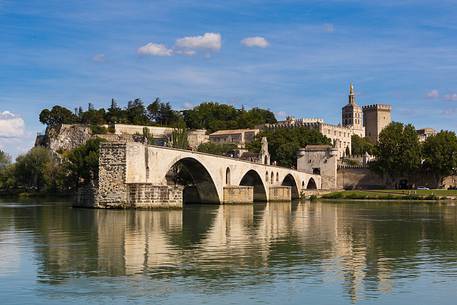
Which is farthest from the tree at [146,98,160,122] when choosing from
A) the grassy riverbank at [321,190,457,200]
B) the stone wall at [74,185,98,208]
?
the stone wall at [74,185,98,208]

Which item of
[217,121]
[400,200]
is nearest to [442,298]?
[400,200]

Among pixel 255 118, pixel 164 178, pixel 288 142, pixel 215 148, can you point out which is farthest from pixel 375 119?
pixel 164 178

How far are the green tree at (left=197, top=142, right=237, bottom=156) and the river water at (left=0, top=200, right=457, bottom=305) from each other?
2555 inches

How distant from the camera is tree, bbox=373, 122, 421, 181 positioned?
92500 mm

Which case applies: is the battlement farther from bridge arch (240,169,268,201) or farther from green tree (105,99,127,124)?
bridge arch (240,169,268,201)

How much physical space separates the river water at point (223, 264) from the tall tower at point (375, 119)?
126 m

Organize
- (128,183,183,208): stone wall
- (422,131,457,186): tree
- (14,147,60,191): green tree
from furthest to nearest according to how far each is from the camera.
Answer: (422,131,457,186): tree, (14,147,60,191): green tree, (128,183,183,208): stone wall

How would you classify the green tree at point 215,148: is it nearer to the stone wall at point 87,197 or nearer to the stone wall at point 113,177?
the stone wall at point 87,197

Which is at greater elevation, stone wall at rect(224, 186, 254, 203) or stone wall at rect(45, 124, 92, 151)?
stone wall at rect(45, 124, 92, 151)

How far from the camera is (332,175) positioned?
100 meters

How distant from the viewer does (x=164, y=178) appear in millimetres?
53125

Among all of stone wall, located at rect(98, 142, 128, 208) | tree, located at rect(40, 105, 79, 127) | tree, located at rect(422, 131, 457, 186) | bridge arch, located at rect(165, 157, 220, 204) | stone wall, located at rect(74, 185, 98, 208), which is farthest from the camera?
tree, located at rect(40, 105, 79, 127)

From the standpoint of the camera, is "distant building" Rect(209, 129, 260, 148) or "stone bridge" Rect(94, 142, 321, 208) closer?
"stone bridge" Rect(94, 142, 321, 208)

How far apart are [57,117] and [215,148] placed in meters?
33.0
